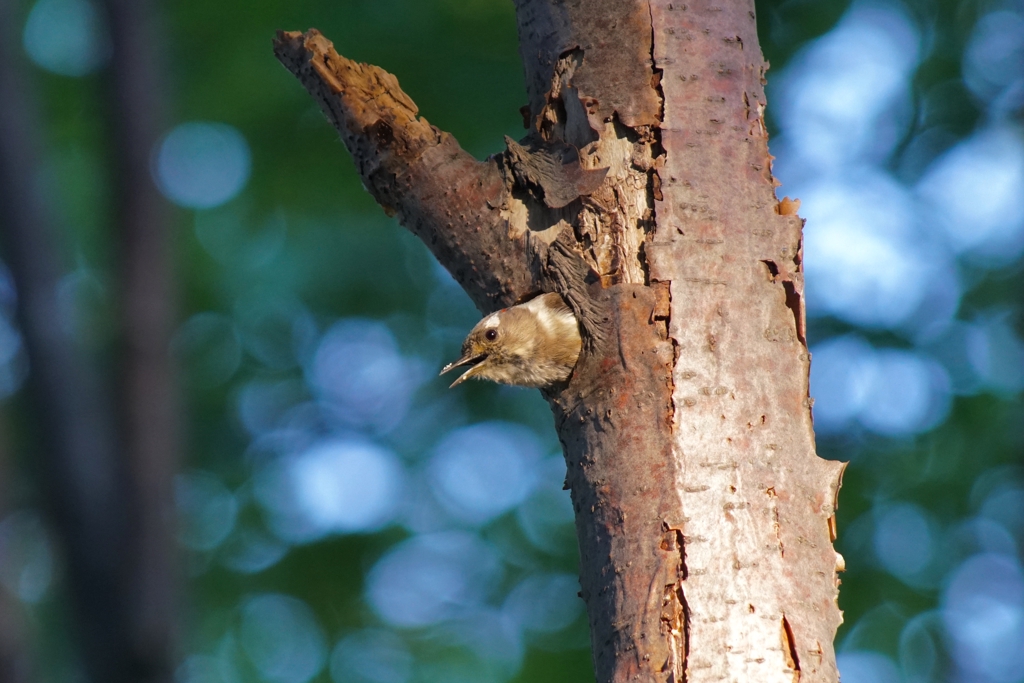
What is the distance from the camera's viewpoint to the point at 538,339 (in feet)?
7.55

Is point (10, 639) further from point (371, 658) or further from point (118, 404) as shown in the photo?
point (371, 658)

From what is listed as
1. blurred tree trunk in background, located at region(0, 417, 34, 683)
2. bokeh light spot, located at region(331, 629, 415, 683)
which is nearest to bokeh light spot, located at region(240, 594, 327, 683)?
bokeh light spot, located at region(331, 629, 415, 683)

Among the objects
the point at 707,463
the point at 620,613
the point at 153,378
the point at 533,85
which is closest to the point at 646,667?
the point at 620,613

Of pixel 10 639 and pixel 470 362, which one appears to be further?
pixel 470 362

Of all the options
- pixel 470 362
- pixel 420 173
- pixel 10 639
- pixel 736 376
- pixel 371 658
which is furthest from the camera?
pixel 371 658

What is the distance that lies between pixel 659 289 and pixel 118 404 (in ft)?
4.19

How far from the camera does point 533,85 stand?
262 cm

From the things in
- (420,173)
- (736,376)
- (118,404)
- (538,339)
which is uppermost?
(420,173)

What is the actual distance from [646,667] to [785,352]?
81cm

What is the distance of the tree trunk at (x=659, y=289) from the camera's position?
190cm

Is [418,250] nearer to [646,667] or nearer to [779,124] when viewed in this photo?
[779,124]

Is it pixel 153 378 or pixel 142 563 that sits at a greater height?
pixel 153 378

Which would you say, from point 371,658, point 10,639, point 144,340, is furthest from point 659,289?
point 371,658

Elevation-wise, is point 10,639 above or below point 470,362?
below
